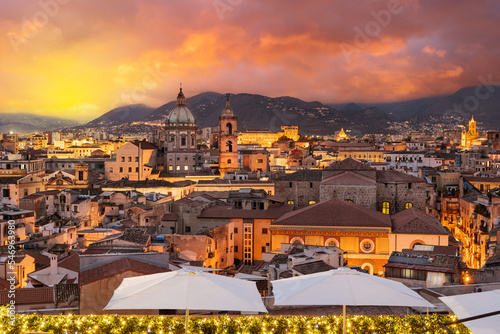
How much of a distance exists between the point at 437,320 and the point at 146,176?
189 ft

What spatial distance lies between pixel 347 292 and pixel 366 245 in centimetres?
2243

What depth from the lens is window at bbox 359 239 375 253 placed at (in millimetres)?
30406

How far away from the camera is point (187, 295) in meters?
8.78

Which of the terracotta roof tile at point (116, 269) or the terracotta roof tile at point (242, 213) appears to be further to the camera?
the terracotta roof tile at point (242, 213)

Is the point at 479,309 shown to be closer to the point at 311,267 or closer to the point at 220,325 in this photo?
the point at 220,325

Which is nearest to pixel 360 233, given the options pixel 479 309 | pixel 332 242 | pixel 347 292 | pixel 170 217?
pixel 332 242

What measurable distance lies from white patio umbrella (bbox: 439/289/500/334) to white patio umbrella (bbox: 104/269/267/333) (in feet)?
11.0

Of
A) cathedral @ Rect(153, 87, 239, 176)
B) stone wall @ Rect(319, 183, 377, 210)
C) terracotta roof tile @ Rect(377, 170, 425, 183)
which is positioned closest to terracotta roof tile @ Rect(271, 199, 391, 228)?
stone wall @ Rect(319, 183, 377, 210)

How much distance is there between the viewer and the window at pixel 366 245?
30406 millimetres

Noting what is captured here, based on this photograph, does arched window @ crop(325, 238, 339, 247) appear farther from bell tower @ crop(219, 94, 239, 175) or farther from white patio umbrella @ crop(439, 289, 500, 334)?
bell tower @ crop(219, 94, 239, 175)

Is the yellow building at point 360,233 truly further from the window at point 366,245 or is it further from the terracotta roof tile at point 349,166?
the terracotta roof tile at point 349,166

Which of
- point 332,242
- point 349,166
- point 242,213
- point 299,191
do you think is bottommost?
point 332,242

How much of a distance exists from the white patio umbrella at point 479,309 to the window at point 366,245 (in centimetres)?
2234

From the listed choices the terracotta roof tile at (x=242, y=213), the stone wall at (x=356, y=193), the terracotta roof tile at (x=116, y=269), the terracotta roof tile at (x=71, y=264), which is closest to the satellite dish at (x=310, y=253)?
the terracotta roof tile at (x=116, y=269)
